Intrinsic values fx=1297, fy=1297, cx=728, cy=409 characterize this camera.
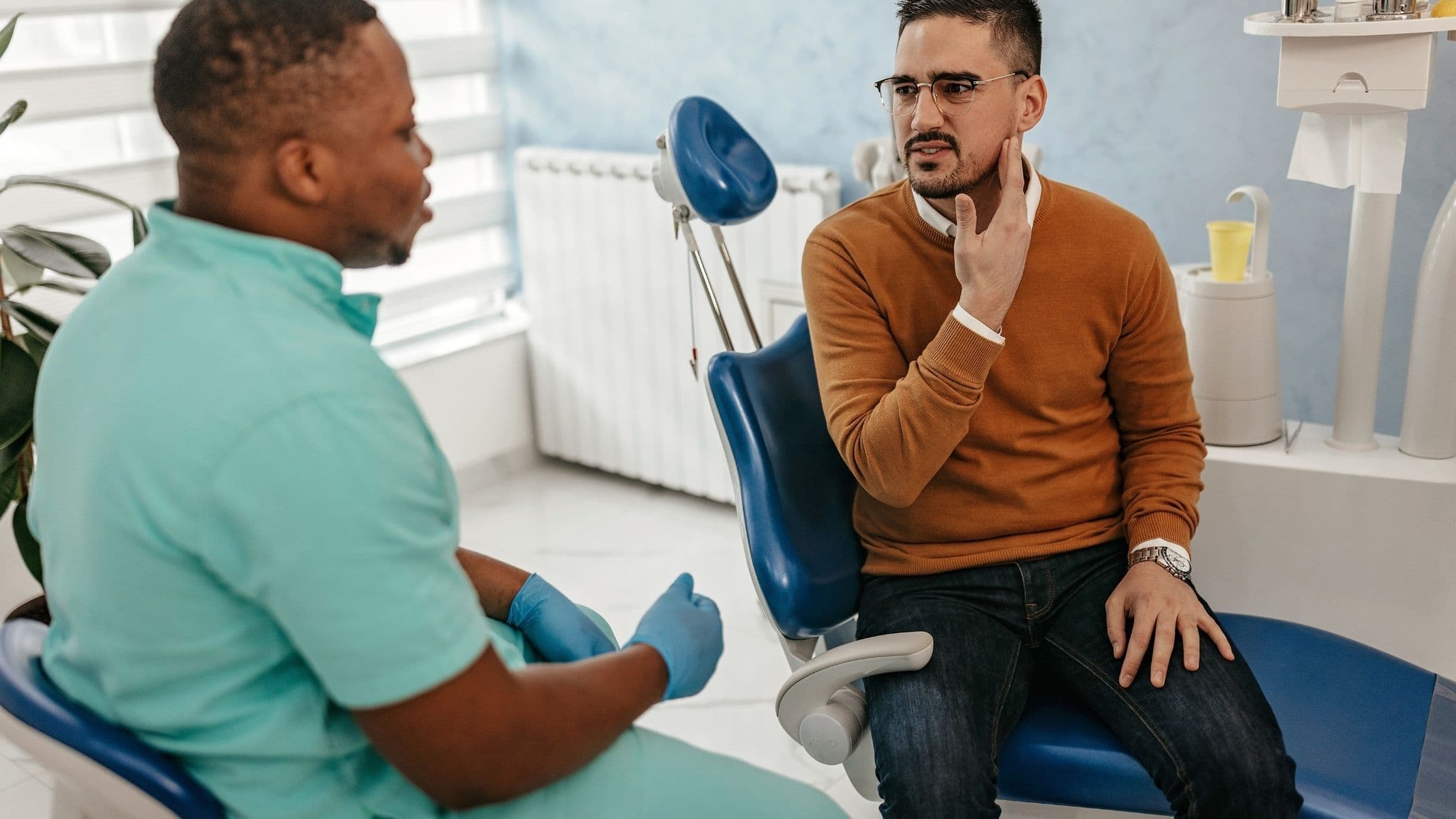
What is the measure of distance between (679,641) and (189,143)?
0.56 m

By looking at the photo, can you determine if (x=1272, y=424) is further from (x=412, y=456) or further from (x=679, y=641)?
(x=412, y=456)

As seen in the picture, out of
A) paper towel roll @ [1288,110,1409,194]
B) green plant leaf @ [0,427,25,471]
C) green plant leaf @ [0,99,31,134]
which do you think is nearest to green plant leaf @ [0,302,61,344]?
green plant leaf @ [0,427,25,471]

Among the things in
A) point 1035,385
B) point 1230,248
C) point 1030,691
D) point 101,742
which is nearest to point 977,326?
point 1035,385

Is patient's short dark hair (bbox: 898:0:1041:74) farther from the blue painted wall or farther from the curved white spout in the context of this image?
the blue painted wall

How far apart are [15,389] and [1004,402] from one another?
4.66ft

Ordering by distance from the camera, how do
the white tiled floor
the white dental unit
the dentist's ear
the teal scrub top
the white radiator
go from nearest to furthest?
1. the teal scrub top
2. the dentist's ear
3. the white dental unit
4. the white tiled floor
5. the white radiator

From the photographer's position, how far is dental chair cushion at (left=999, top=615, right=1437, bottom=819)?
1.36 meters

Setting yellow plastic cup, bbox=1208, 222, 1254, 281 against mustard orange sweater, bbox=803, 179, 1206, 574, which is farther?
yellow plastic cup, bbox=1208, 222, 1254, 281

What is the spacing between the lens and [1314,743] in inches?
56.4

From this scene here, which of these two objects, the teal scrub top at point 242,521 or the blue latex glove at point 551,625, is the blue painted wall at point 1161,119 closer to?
the blue latex glove at point 551,625

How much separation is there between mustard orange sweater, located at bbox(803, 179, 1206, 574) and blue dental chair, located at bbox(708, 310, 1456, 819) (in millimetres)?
78

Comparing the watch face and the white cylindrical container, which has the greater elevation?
the white cylindrical container

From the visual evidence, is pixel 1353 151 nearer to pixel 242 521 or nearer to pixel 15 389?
pixel 242 521

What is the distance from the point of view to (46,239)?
76.3 inches
